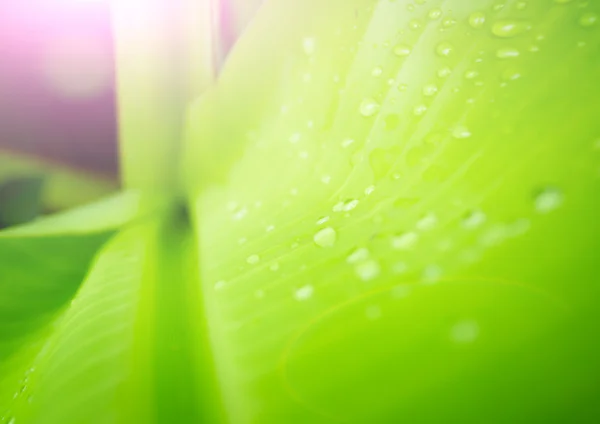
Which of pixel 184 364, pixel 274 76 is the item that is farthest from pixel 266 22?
pixel 184 364

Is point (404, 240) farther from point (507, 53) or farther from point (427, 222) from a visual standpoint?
point (507, 53)

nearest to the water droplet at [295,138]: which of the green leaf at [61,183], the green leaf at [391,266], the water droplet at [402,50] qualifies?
the green leaf at [391,266]

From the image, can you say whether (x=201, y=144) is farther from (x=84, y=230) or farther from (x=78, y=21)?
(x=78, y=21)

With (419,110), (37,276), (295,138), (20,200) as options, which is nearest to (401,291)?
(419,110)

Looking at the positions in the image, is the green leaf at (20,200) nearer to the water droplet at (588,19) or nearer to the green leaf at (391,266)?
the green leaf at (391,266)

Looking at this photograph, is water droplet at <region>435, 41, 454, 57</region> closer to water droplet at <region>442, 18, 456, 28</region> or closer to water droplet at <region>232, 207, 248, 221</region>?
water droplet at <region>442, 18, 456, 28</region>

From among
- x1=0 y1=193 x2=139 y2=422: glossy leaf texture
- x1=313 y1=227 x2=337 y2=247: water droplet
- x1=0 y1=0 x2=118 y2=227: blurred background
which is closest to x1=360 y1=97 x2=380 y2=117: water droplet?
x1=313 y1=227 x2=337 y2=247: water droplet
